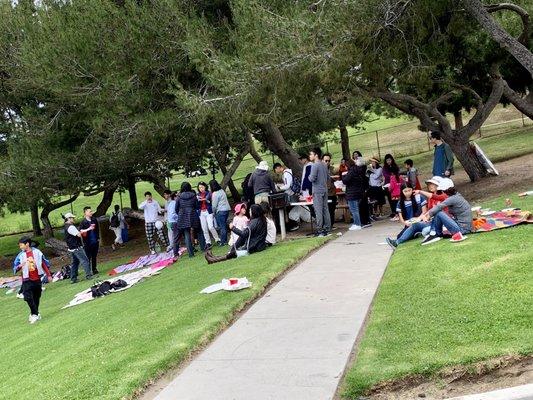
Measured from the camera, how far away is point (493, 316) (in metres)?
5.83

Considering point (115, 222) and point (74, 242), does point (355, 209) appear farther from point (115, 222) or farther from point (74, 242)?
point (115, 222)

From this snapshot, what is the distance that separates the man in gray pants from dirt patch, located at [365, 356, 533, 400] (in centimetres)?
842

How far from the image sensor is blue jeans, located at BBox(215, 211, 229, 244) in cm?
1497

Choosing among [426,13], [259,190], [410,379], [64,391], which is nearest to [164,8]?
[259,190]

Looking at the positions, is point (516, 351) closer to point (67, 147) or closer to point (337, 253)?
point (337, 253)

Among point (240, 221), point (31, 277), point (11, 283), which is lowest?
point (11, 283)

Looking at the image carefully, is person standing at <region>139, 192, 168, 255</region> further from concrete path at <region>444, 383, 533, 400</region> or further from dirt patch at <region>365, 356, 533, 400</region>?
concrete path at <region>444, 383, 533, 400</region>

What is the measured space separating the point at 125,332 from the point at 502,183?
40.2 feet

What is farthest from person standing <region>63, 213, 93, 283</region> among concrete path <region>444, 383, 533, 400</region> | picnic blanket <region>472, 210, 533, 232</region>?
concrete path <region>444, 383, 533, 400</region>

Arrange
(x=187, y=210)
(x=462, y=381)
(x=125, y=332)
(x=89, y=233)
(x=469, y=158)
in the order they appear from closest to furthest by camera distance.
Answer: (x=462, y=381), (x=125, y=332), (x=187, y=210), (x=89, y=233), (x=469, y=158)

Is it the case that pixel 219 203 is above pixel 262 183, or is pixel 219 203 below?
below

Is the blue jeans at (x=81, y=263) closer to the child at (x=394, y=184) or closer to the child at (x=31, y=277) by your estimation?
the child at (x=31, y=277)

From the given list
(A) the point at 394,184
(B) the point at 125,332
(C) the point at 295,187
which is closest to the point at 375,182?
(A) the point at 394,184

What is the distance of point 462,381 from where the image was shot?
16.2 feet
